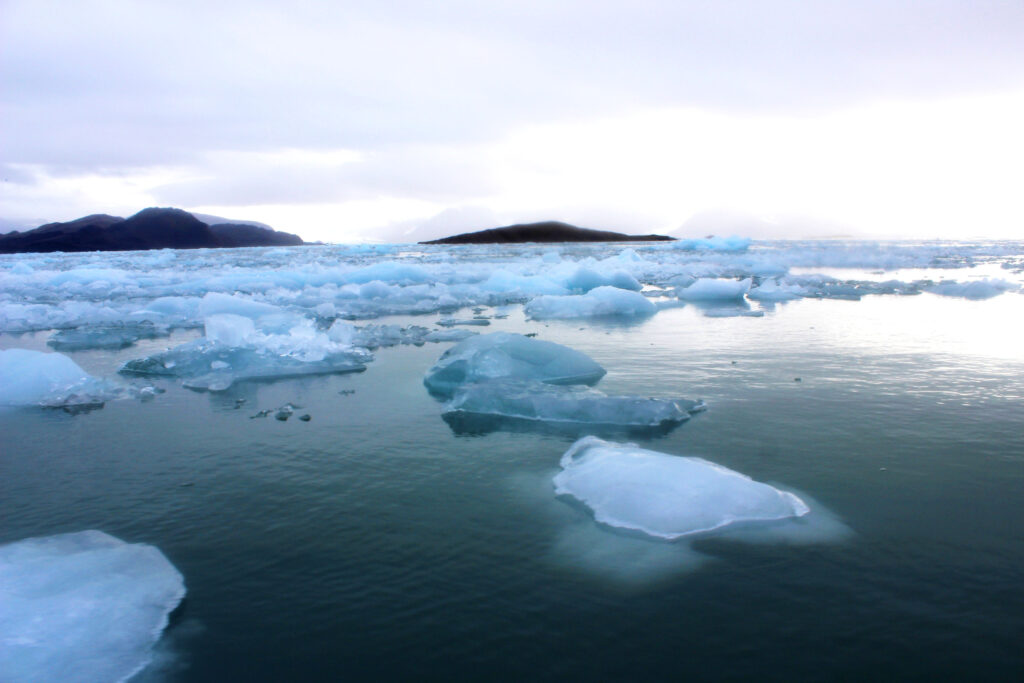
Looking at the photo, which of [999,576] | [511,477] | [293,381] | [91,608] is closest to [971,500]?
[999,576]

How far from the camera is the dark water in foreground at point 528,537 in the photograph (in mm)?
3279

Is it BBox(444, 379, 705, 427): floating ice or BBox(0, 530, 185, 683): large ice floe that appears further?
BBox(444, 379, 705, 427): floating ice

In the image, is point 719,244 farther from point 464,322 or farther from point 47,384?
point 47,384

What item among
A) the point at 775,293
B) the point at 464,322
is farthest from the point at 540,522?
the point at 775,293

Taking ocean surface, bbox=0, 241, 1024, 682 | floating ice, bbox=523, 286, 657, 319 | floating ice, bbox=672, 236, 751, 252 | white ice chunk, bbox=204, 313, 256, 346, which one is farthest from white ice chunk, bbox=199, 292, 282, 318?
floating ice, bbox=672, 236, 751, 252

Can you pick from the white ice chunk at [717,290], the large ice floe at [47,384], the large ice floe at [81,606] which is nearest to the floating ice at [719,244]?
the white ice chunk at [717,290]

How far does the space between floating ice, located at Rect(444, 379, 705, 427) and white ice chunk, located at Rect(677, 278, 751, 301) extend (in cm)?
1136

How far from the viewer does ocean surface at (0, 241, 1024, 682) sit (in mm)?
3299

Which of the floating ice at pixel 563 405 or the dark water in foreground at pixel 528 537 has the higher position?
the floating ice at pixel 563 405

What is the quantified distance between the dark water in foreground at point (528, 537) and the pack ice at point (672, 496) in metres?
0.18

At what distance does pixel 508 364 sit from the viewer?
8.34m

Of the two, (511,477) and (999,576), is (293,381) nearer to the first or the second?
(511,477)

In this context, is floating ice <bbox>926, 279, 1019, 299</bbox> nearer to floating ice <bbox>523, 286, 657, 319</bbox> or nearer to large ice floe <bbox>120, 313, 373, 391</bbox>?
floating ice <bbox>523, 286, 657, 319</bbox>

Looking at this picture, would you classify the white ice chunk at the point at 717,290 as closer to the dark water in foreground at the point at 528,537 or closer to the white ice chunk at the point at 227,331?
the dark water in foreground at the point at 528,537
